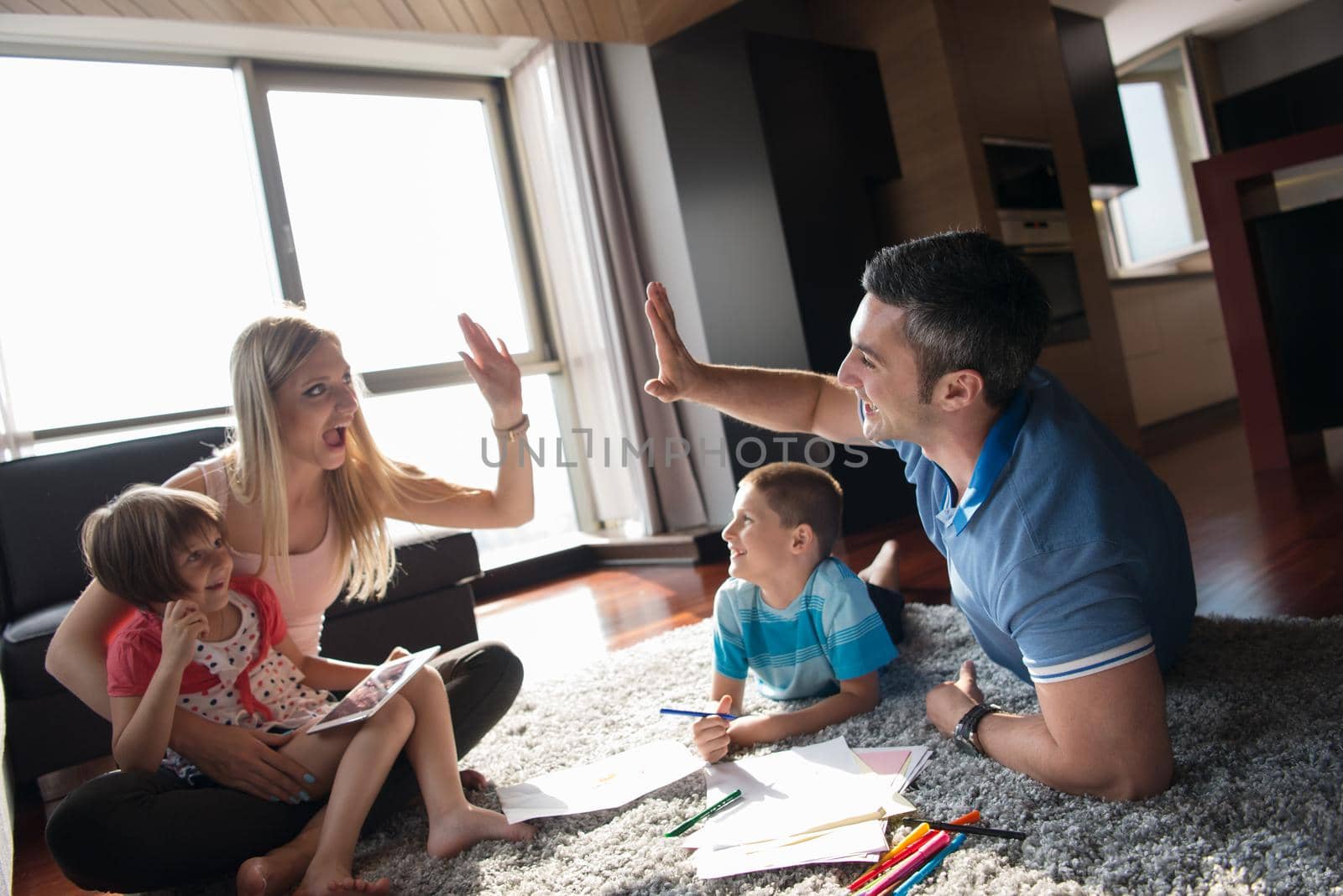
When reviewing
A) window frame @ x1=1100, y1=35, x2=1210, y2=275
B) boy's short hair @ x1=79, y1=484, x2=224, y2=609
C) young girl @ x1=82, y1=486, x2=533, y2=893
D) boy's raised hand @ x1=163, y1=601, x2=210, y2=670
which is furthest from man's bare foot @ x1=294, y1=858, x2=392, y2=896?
window frame @ x1=1100, y1=35, x2=1210, y2=275

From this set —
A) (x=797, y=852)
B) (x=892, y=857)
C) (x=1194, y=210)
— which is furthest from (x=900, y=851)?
(x=1194, y=210)

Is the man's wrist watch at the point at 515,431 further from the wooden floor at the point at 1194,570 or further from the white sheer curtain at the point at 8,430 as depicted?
the white sheer curtain at the point at 8,430

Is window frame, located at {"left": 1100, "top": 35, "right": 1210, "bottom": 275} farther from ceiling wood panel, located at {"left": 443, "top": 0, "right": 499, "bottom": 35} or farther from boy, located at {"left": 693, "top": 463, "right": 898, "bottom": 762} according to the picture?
boy, located at {"left": 693, "top": 463, "right": 898, "bottom": 762}

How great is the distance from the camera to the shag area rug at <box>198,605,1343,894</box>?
100 cm

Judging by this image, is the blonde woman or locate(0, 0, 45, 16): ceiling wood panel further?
locate(0, 0, 45, 16): ceiling wood panel

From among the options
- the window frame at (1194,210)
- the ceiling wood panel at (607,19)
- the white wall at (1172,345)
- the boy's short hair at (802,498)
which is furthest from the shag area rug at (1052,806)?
the window frame at (1194,210)

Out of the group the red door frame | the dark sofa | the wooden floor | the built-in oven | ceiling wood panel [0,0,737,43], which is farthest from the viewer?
the built-in oven

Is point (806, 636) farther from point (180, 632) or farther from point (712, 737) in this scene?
point (180, 632)

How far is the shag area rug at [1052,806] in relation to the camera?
999 mm

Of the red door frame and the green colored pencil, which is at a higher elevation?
the red door frame

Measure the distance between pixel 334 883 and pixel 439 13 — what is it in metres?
2.58

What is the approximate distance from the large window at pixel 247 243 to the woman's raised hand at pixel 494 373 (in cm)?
199

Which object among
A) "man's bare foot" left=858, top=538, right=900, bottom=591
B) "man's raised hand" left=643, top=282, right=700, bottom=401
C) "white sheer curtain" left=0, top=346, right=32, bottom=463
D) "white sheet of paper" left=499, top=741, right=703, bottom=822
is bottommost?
"white sheet of paper" left=499, top=741, right=703, bottom=822

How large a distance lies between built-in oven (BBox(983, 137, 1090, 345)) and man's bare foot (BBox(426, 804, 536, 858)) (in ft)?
11.0
